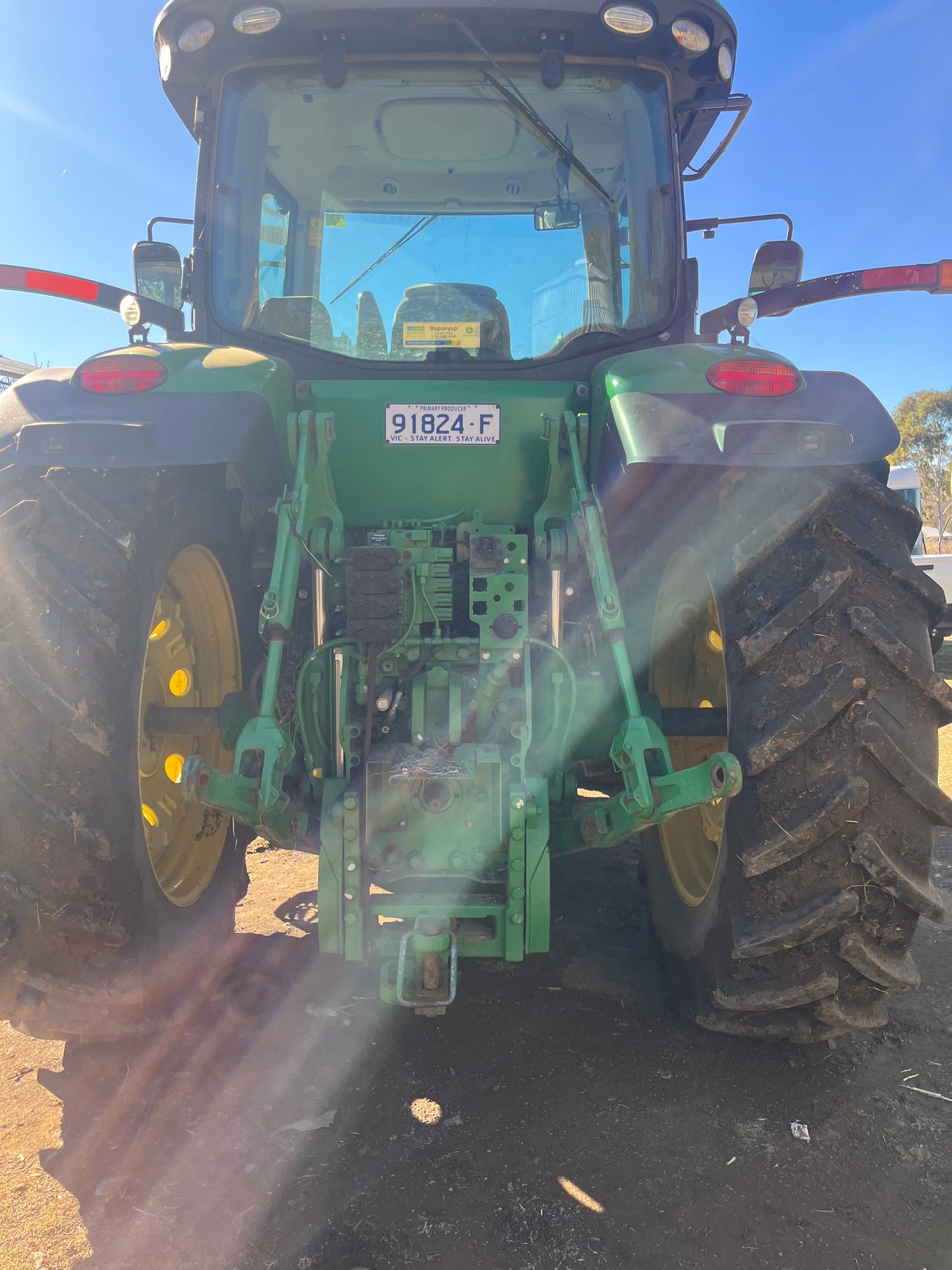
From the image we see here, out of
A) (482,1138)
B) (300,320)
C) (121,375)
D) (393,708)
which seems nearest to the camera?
(482,1138)

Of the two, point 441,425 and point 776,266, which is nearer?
point 441,425

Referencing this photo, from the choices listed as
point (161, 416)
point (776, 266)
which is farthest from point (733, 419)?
point (161, 416)

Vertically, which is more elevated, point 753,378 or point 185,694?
point 753,378

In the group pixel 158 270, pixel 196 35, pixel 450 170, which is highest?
pixel 196 35

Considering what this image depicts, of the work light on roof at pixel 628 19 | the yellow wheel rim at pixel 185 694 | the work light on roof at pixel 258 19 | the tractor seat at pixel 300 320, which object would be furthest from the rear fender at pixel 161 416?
the work light on roof at pixel 628 19

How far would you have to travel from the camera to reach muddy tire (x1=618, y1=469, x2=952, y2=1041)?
195cm

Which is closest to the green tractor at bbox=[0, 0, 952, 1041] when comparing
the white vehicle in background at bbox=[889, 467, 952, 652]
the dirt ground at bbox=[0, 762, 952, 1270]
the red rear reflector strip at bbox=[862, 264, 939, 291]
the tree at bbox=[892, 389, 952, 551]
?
the red rear reflector strip at bbox=[862, 264, 939, 291]

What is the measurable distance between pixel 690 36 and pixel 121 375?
2.10 m

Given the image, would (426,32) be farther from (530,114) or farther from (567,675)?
(567,675)

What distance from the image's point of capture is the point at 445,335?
116 inches

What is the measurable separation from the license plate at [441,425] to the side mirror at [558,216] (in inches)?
35.1

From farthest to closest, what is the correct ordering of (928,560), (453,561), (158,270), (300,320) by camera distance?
1. (928,560)
2. (158,270)
3. (300,320)
4. (453,561)

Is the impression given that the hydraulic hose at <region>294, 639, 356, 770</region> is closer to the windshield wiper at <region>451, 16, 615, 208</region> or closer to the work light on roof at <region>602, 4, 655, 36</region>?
the windshield wiper at <region>451, 16, 615, 208</region>

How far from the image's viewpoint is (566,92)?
2.90 meters
